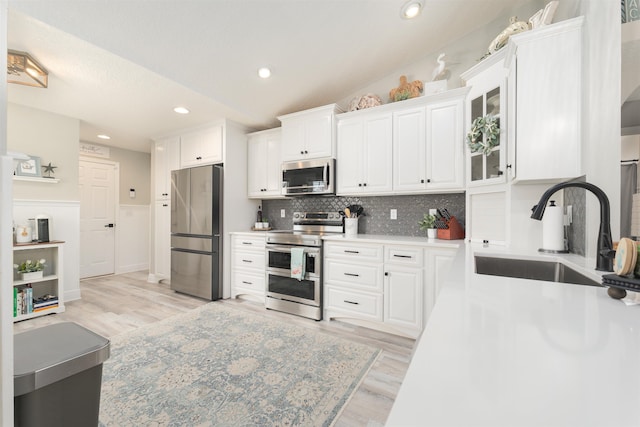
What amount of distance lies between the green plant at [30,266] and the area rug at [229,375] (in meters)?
1.57

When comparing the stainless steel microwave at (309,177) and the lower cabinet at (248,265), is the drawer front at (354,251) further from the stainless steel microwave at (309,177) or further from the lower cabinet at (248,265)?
the lower cabinet at (248,265)

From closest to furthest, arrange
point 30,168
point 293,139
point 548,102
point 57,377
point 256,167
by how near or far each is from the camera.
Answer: point 57,377
point 548,102
point 30,168
point 293,139
point 256,167

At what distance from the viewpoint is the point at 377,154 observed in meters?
2.92

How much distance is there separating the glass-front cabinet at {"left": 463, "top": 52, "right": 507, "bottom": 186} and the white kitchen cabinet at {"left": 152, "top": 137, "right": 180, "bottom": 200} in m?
3.85

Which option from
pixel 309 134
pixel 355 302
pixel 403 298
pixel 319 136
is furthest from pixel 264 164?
pixel 403 298

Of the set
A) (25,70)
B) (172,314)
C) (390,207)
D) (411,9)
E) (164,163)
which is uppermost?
(411,9)

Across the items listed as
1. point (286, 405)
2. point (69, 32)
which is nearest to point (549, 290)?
point (286, 405)

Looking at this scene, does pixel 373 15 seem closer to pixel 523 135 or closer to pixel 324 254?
pixel 523 135

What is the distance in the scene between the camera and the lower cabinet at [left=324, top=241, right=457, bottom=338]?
93.2 inches

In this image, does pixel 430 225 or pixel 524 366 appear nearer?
pixel 524 366

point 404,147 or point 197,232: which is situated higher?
point 404,147

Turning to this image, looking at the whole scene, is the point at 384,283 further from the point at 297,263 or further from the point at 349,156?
the point at 349,156

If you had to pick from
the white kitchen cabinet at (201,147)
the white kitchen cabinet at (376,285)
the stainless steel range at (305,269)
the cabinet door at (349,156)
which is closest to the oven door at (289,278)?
the stainless steel range at (305,269)

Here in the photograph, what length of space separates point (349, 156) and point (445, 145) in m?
A: 1.01
